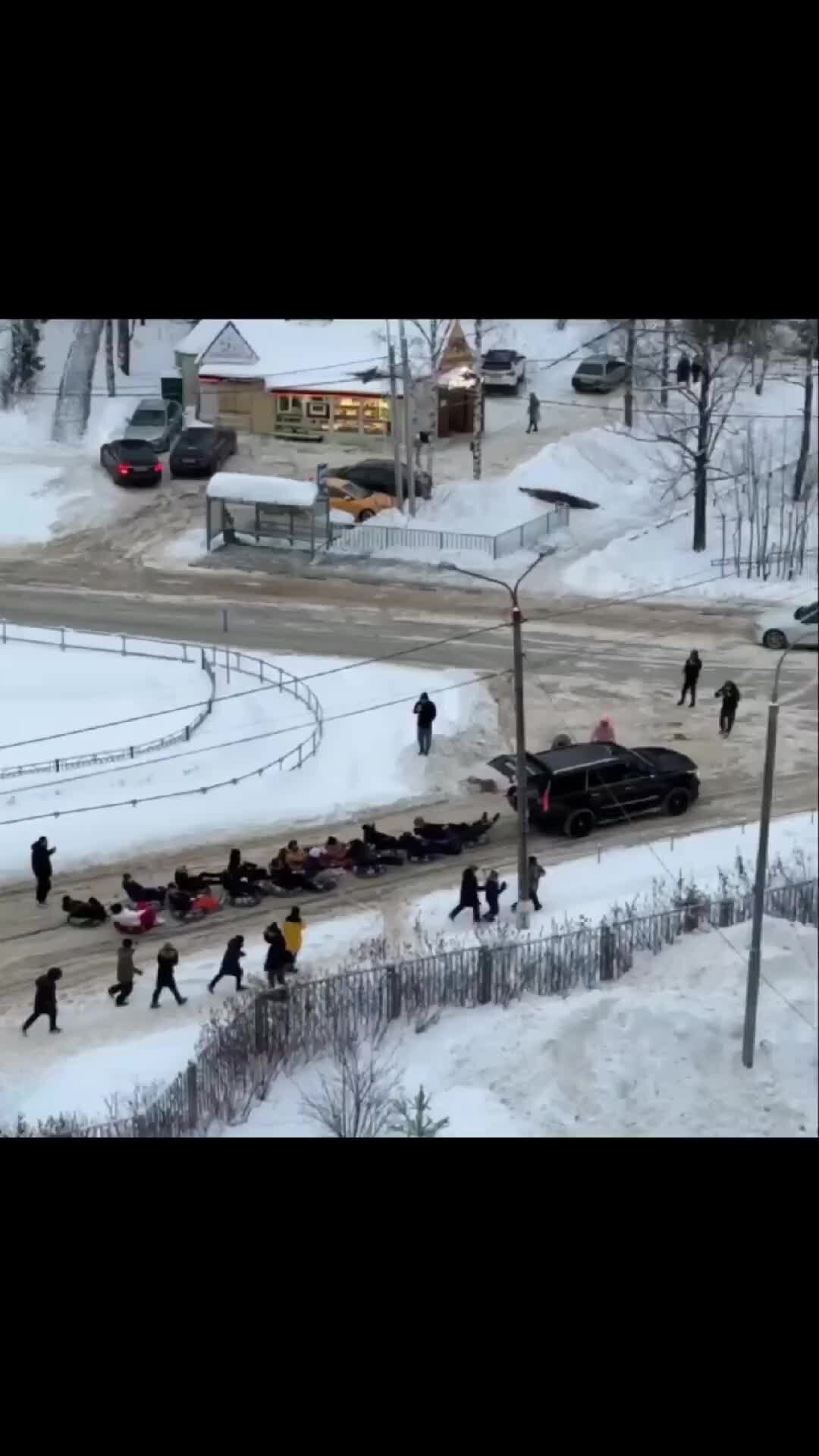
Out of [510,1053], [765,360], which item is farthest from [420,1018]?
[765,360]

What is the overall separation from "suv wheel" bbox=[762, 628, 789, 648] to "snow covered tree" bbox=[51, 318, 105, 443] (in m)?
3.14

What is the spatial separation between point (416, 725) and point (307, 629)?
64cm

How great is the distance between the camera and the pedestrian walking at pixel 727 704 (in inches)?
337

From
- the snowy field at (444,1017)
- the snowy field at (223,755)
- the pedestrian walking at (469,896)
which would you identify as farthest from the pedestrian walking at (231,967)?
the pedestrian walking at (469,896)

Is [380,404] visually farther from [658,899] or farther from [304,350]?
[658,899]

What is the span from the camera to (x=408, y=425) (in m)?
8.84

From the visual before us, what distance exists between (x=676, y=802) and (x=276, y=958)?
1977 millimetres

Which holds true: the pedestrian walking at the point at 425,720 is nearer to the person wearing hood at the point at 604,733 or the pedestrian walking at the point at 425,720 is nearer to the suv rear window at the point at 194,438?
the person wearing hood at the point at 604,733

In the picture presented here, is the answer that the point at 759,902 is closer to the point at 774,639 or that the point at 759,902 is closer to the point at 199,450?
the point at 774,639

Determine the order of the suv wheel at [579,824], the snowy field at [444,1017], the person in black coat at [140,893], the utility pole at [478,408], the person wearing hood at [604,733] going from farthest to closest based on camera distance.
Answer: the utility pole at [478,408] → the person wearing hood at [604,733] → the suv wheel at [579,824] → the person in black coat at [140,893] → the snowy field at [444,1017]

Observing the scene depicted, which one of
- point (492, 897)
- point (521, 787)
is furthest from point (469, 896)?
point (521, 787)

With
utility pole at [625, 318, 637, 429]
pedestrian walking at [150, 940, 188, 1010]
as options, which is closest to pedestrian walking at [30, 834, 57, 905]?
pedestrian walking at [150, 940, 188, 1010]

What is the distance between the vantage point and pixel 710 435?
1003 centimetres

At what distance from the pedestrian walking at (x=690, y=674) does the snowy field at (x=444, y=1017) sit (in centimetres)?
85
